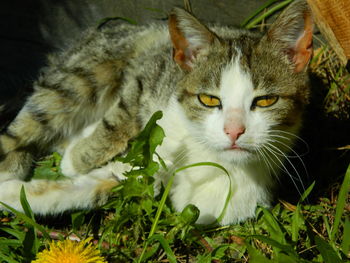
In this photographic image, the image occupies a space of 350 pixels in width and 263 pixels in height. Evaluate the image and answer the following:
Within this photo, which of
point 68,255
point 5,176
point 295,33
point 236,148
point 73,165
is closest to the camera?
point 68,255

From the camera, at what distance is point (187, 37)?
1.91 m

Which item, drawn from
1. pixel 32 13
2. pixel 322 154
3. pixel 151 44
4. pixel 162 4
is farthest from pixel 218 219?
pixel 32 13

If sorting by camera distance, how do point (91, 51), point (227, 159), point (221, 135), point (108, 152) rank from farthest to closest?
point (91, 51) → point (108, 152) → point (227, 159) → point (221, 135)

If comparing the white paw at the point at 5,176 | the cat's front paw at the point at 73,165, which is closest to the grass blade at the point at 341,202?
the cat's front paw at the point at 73,165

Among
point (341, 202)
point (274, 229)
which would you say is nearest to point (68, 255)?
point (274, 229)

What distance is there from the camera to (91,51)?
8.28 feet

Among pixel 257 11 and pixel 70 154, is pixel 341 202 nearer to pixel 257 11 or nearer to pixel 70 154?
pixel 70 154

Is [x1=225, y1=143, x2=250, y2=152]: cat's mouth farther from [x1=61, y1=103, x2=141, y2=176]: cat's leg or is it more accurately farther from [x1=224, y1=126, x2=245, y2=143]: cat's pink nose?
[x1=61, y1=103, x2=141, y2=176]: cat's leg

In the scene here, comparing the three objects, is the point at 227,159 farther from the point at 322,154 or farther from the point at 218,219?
the point at 322,154

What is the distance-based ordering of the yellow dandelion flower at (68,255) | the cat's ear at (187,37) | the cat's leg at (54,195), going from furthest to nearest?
the cat's leg at (54,195), the cat's ear at (187,37), the yellow dandelion flower at (68,255)

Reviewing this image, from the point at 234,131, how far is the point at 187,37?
50 cm

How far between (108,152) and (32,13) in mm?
1093

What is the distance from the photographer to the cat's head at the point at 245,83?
172 cm

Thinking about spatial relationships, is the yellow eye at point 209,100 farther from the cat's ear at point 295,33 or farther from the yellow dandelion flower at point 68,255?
the yellow dandelion flower at point 68,255
